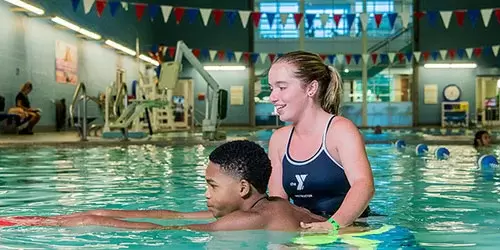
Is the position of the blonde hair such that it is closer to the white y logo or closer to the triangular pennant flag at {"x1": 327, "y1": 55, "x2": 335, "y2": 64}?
the white y logo

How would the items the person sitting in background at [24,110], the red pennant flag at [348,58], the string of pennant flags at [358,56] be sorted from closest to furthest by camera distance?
the person sitting in background at [24,110], the string of pennant flags at [358,56], the red pennant flag at [348,58]

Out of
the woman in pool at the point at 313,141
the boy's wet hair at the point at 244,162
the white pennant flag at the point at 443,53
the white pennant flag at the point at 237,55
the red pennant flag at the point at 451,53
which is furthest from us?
the white pennant flag at the point at 237,55

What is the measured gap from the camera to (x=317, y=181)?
317 cm

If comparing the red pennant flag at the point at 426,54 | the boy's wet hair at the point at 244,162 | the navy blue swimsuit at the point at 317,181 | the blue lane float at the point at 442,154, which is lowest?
the blue lane float at the point at 442,154

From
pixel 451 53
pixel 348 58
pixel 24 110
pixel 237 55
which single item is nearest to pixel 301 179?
pixel 24 110

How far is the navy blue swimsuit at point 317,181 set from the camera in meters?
3.12

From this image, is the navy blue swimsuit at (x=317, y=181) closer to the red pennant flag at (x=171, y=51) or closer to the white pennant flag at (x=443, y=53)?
the white pennant flag at (x=443, y=53)

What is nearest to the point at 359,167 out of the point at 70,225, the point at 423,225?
the point at 423,225

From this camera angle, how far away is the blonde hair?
3064 mm

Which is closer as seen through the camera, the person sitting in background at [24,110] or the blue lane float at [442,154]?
the blue lane float at [442,154]

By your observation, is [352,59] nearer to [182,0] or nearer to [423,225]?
[182,0]

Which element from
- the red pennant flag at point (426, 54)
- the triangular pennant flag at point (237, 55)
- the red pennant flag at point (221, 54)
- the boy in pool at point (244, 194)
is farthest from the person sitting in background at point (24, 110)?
the red pennant flag at point (426, 54)

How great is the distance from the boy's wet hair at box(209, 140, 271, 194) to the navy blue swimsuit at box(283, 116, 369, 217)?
0.35 metres

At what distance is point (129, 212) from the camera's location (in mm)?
3453
